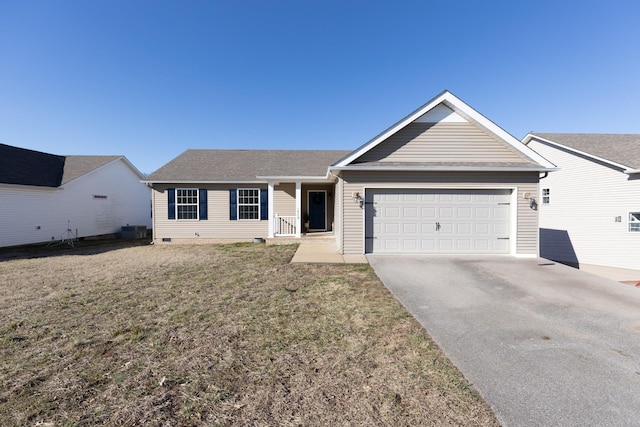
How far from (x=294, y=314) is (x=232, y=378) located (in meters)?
1.73

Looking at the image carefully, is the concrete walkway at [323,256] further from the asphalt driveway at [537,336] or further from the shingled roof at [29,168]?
the shingled roof at [29,168]

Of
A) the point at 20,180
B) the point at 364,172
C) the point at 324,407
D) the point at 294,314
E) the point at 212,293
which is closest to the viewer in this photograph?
the point at 324,407

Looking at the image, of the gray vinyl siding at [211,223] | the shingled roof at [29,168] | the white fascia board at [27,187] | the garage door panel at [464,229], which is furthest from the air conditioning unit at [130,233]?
the garage door panel at [464,229]

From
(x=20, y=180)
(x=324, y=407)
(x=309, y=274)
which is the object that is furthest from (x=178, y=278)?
(x=20, y=180)

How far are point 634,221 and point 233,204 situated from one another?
58.3ft

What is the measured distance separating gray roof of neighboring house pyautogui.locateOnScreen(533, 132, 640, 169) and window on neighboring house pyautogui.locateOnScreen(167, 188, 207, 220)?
60.7ft

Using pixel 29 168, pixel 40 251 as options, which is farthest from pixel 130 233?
pixel 29 168

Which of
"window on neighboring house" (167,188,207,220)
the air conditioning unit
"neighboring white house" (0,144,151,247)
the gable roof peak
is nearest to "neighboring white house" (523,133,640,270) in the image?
the gable roof peak

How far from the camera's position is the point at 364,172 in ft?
29.0

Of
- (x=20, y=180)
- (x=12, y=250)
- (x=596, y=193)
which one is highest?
(x=20, y=180)

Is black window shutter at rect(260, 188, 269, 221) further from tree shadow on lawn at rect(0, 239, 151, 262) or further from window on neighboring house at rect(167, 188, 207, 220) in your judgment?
tree shadow on lawn at rect(0, 239, 151, 262)

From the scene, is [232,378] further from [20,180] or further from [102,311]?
[20,180]

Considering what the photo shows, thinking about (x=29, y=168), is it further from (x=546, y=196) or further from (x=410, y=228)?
(x=546, y=196)

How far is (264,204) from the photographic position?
524 inches
